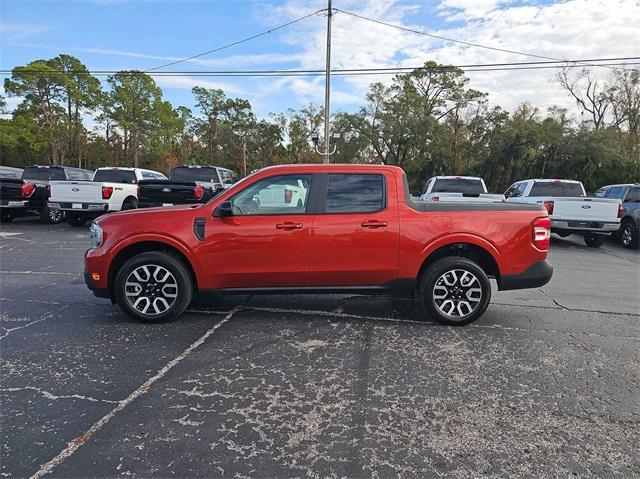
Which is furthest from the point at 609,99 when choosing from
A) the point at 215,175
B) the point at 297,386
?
the point at 297,386

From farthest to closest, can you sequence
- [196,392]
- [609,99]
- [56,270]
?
[609,99]
[56,270]
[196,392]

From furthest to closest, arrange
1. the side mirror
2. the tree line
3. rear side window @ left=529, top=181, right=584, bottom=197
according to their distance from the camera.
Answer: the tree line → rear side window @ left=529, top=181, right=584, bottom=197 → the side mirror

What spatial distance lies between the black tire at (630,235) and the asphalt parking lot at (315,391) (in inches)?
296

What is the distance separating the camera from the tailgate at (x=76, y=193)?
11.8 m

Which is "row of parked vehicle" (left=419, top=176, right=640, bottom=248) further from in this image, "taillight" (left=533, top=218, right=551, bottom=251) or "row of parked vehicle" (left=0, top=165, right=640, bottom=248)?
"taillight" (left=533, top=218, right=551, bottom=251)

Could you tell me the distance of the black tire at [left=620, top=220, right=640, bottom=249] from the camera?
37.9 feet

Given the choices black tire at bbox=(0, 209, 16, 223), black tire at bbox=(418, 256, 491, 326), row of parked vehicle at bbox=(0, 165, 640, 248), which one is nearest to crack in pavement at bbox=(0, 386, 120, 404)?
black tire at bbox=(418, 256, 491, 326)

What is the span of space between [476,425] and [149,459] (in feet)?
6.82

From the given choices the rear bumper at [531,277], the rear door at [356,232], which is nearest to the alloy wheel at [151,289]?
the rear door at [356,232]

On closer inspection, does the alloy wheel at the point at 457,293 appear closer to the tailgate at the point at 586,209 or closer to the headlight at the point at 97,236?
the headlight at the point at 97,236

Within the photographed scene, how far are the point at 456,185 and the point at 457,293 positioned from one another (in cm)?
917

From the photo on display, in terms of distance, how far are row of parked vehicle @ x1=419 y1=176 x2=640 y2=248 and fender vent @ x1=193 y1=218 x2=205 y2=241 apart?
645 centimetres

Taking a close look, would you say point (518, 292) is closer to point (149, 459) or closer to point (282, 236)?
point (282, 236)

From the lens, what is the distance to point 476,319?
4.77m
